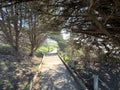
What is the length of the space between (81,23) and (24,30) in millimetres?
14086

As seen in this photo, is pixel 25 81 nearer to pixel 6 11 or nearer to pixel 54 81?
pixel 54 81

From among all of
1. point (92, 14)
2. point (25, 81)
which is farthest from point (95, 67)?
point (92, 14)

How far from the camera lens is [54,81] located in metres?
12.5

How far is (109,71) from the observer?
15.6 m

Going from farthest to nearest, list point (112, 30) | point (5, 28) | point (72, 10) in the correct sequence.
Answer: point (5, 28), point (72, 10), point (112, 30)

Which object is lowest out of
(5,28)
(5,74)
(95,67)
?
(95,67)

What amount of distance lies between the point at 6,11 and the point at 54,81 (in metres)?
8.00

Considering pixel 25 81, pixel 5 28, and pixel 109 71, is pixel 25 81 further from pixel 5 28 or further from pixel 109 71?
pixel 5 28

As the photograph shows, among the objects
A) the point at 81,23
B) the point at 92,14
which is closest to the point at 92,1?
the point at 92,14

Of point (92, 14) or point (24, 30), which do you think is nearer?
point (92, 14)

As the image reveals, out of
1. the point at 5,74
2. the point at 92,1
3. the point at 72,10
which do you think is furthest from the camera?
the point at 5,74

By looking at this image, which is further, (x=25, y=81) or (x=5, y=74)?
(x=5, y=74)

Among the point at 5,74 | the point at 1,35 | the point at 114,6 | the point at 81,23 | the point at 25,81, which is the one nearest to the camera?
the point at 114,6

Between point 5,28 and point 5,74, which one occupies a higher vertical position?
point 5,28
